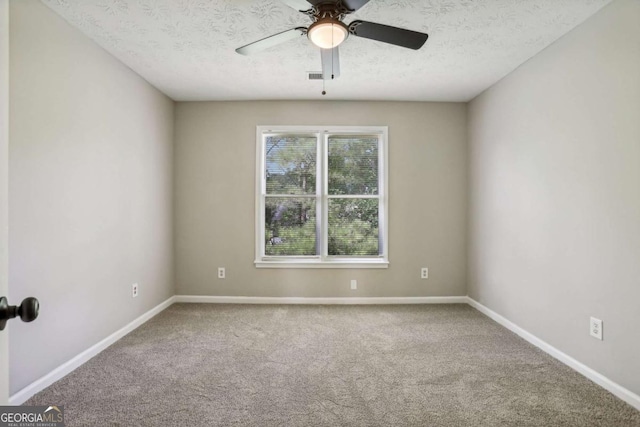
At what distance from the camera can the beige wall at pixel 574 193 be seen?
196cm

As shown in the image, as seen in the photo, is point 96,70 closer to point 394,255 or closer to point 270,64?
point 270,64

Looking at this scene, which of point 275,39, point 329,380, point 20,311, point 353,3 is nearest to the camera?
point 20,311

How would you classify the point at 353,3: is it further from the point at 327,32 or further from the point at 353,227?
the point at 353,227

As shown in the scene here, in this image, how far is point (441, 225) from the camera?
13.0ft

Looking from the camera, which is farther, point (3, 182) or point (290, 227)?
point (290, 227)

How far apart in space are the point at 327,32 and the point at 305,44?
923 mm

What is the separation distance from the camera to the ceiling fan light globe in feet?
5.83

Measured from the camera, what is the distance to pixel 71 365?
7.54ft

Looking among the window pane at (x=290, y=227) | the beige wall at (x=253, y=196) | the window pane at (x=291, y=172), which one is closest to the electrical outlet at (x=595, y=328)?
the beige wall at (x=253, y=196)

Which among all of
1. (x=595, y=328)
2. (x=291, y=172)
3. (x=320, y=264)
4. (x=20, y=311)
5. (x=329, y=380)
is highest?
(x=291, y=172)

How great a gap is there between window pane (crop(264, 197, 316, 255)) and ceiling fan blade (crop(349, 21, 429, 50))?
2.30 metres

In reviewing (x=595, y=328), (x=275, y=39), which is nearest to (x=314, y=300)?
(x=595, y=328)

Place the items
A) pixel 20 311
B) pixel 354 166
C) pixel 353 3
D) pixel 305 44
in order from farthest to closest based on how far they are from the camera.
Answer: pixel 354 166, pixel 305 44, pixel 353 3, pixel 20 311

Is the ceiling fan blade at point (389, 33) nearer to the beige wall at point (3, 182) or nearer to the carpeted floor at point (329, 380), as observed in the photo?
the beige wall at point (3, 182)
